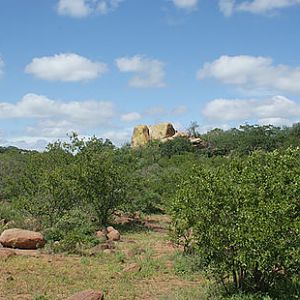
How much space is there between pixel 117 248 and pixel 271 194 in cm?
881

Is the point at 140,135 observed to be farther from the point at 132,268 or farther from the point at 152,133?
the point at 132,268

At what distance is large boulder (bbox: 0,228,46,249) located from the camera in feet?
55.8

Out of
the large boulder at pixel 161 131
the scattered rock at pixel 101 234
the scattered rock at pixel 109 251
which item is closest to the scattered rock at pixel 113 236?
the scattered rock at pixel 101 234

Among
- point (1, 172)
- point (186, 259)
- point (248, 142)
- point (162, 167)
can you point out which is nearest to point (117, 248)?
point (186, 259)

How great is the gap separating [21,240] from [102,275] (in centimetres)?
474

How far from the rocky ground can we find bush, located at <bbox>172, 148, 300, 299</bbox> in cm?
146

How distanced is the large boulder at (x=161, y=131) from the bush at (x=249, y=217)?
72650mm

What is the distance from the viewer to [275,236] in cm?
962

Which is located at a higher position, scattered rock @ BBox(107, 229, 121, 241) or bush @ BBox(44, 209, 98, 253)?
bush @ BBox(44, 209, 98, 253)

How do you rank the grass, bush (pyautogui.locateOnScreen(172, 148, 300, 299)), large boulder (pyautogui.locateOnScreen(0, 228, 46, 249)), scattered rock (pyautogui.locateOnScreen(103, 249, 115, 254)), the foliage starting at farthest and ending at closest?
the foliage
large boulder (pyautogui.locateOnScreen(0, 228, 46, 249))
scattered rock (pyautogui.locateOnScreen(103, 249, 115, 254))
the grass
bush (pyautogui.locateOnScreen(172, 148, 300, 299))

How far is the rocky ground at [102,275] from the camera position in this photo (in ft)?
38.5

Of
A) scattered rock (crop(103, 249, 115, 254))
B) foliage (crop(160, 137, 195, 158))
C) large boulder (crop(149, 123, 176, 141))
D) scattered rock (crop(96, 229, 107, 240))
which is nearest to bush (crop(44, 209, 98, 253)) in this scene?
scattered rock (crop(96, 229, 107, 240))

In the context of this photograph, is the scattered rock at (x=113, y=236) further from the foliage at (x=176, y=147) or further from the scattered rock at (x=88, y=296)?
the foliage at (x=176, y=147)

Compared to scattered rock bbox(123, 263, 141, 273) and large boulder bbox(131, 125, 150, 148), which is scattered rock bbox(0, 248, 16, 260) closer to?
scattered rock bbox(123, 263, 141, 273)
